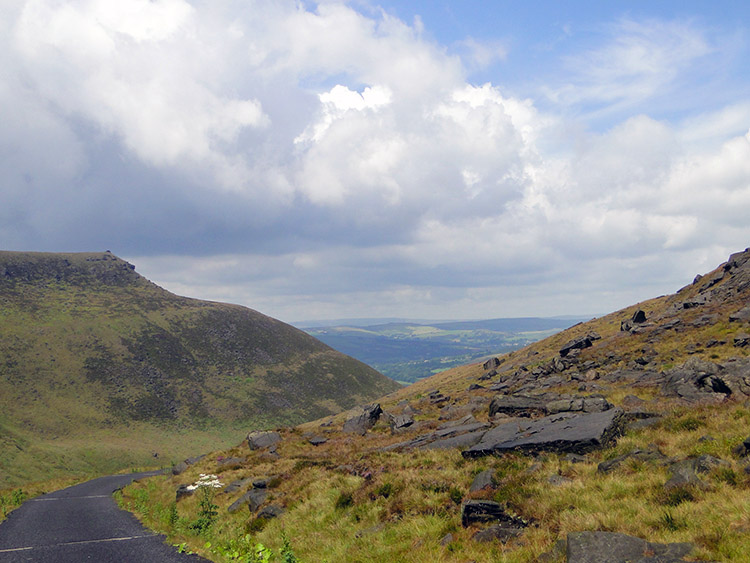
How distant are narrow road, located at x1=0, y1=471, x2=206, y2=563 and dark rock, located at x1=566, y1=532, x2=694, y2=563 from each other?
11.7 m

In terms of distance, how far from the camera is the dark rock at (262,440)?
37.7m

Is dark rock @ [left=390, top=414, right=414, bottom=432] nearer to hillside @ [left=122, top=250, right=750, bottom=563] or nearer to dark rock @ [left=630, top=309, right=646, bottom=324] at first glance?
hillside @ [left=122, top=250, right=750, bottom=563]

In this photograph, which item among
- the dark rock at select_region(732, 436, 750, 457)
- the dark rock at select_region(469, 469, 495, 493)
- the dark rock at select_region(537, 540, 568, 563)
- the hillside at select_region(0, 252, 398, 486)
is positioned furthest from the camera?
the hillside at select_region(0, 252, 398, 486)

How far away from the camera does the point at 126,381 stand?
144125 mm

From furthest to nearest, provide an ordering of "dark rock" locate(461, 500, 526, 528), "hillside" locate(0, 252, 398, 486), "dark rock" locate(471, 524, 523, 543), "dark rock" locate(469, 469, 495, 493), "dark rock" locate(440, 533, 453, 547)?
1. "hillside" locate(0, 252, 398, 486)
2. "dark rock" locate(469, 469, 495, 493)
3. "dark rock" locate(461, 500, 526, 528)
4. "dark rock" locate(440, 533, 453, 547)
5. "dark rock" locate(471, 524, 523, 543)

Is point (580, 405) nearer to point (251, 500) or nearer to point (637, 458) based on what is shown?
A: point (637, 458)

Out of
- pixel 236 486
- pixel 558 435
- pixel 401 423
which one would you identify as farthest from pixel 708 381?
pixel 236 486

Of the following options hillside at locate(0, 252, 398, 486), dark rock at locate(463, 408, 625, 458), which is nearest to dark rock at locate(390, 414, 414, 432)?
dark rock at locate(463, 408, 625, 458)

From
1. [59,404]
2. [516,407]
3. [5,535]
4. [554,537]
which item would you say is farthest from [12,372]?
[554,537]

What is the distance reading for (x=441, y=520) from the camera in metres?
12.6

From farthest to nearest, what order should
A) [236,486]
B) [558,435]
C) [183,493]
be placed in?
[183,493], [236,486], [558,435]

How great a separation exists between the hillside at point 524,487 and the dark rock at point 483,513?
1.1 inches

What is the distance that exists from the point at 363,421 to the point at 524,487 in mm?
26166

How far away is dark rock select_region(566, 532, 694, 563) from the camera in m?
8.33
